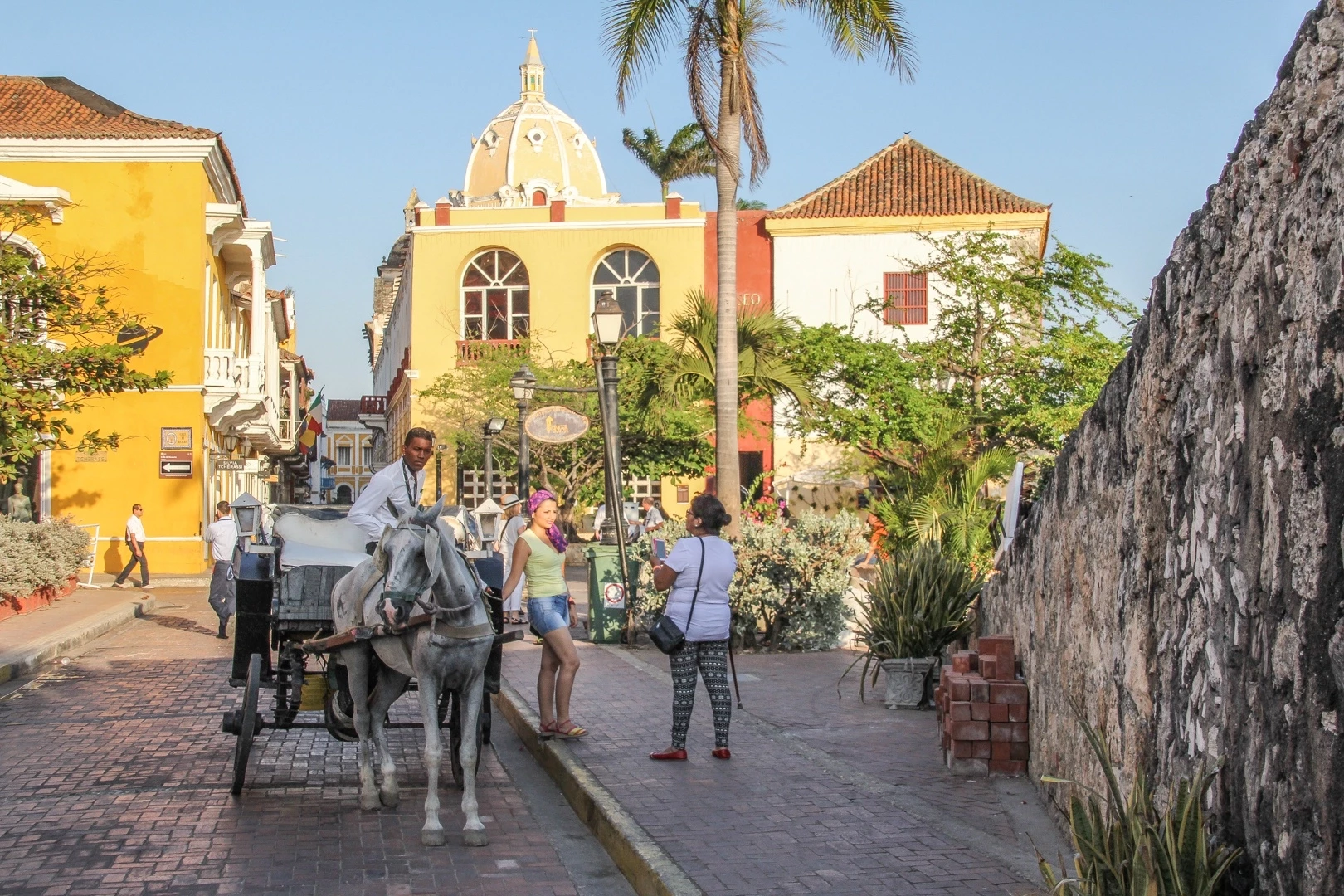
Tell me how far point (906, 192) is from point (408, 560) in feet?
116

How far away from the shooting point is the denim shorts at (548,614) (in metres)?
9.48

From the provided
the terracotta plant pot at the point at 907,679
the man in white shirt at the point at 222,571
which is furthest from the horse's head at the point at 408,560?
the man in white shirt at the point at 222,571

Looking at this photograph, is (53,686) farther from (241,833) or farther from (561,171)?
(561,171)

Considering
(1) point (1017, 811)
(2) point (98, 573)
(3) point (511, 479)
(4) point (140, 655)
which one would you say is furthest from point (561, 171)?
(1) point (1017, 811)

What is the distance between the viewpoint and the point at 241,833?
24.1 feet

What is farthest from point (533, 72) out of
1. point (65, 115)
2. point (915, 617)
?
point (915, 617)

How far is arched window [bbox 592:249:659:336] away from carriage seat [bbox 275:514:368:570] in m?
33.5

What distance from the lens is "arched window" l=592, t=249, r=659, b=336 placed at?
4253 centimetres

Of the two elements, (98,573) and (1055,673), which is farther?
(98,573)

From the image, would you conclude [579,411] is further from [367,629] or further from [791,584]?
[367,629]

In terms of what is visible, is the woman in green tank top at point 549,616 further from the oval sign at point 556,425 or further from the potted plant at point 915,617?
the oval sign at point 556,425

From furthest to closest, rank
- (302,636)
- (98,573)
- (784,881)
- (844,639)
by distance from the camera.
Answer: (98,573) < (844,639) < (302,636) < (784,881)

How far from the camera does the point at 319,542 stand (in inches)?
352

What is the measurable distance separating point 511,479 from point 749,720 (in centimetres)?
3227
